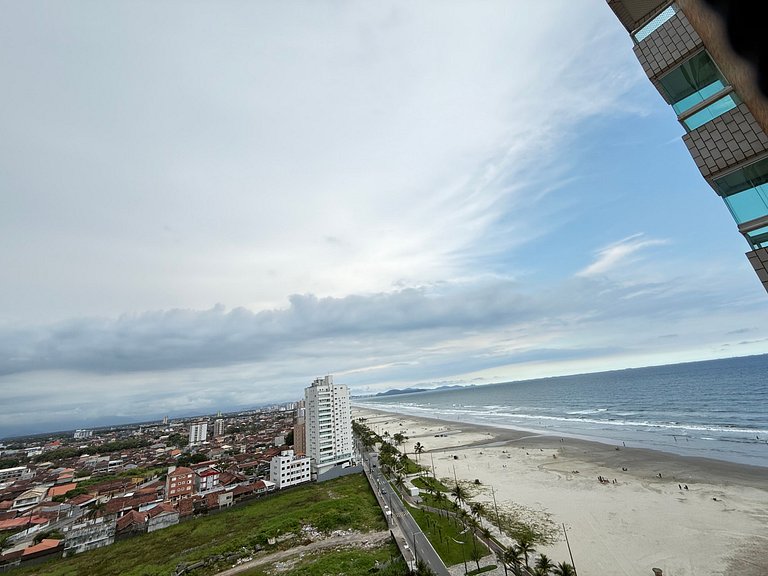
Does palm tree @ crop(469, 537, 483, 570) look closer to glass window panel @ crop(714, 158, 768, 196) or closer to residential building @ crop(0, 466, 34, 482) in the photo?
glass window panel @ crop(714, 158, 768, 196)

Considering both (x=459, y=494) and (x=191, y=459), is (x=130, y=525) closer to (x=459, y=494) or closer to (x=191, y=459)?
(x=459, y=494)

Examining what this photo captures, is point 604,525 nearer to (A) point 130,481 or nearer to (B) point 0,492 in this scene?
(A) point 130,481

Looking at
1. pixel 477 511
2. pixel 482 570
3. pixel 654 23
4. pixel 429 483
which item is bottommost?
pixel 482 570

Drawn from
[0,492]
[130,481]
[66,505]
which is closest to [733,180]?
[66,505]

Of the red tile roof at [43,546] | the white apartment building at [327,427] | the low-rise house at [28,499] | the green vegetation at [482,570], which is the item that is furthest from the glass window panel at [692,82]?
the low-rise house at [28,499]

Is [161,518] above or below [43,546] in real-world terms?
above

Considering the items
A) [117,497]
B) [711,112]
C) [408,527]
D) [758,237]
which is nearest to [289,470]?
[117,497]
